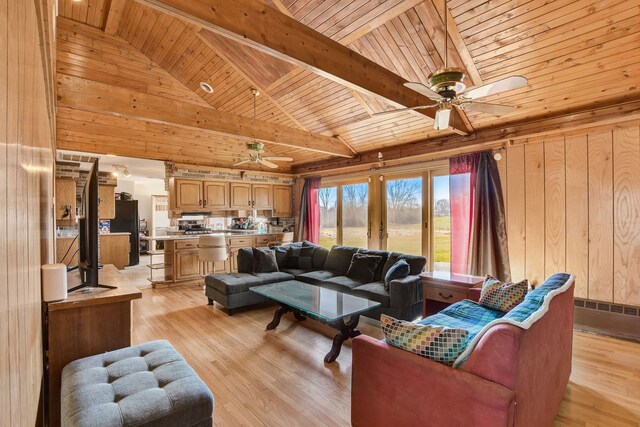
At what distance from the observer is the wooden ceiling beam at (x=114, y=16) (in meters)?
3.86

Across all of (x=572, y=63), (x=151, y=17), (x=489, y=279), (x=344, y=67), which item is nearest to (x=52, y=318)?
(x=344, y=67)

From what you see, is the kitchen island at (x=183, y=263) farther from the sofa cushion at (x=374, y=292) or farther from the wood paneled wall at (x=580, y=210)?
the wood paneled wall at (x=580, y=210)

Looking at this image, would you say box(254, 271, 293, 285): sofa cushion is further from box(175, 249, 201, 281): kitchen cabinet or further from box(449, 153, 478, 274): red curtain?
box(449, 153, 478, 274): red curtain

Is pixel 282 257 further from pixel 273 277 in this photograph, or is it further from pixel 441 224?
pixel 441 224

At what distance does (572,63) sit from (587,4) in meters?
0.63

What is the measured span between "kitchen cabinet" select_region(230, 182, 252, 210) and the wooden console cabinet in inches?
191

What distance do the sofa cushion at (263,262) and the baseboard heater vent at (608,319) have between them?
414cm

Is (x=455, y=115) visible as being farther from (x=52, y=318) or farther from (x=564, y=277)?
(x=52, y=318)

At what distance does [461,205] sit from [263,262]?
128 inches

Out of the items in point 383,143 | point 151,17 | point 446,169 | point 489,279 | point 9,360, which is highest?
point 151,17

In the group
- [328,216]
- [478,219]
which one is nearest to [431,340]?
[478,219]

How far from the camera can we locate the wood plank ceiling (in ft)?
9.02

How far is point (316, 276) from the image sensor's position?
186 inches

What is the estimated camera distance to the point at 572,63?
3010 millimetres
